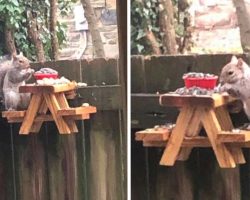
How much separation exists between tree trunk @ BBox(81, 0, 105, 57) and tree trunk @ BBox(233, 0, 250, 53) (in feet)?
1.29

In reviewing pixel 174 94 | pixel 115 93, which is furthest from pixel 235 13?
pixel 115 93

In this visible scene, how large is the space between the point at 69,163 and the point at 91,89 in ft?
0.76

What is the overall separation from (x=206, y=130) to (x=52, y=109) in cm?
48

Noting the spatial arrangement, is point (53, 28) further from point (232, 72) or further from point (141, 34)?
point (232, 72)

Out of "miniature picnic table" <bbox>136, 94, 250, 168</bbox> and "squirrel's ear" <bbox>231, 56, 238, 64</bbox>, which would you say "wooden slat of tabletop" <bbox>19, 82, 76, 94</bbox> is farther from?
"squirrel's ear" <bbox>231, 56, 238, 64</bbox>

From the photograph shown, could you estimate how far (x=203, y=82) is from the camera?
4.55ft

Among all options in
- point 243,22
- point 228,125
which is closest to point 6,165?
point 228,125

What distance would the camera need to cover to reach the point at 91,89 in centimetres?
162

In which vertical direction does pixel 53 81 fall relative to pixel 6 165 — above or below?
above

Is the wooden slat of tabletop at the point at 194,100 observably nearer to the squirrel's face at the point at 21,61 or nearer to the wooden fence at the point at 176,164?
the wooden fence at the point at 176,164

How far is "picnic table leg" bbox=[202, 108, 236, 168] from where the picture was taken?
4.46 ft

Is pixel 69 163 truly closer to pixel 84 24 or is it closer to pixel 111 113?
pixel 111 113

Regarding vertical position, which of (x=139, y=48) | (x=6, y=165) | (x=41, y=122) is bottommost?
(x=6, y=165)

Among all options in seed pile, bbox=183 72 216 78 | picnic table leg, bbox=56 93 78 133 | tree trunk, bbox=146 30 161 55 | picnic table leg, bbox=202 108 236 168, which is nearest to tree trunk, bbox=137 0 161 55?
tree trunk, bbox=146 30 161 55
